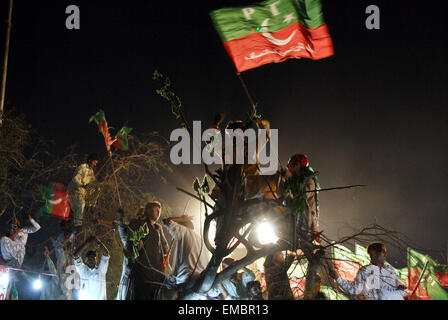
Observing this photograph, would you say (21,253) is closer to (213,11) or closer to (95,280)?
(95,280)

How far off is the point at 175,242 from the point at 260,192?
6.50 ft

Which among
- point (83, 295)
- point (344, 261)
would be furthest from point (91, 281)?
point (344, 261)

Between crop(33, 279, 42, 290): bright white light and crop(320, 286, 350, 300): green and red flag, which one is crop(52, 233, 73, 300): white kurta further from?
crop(320, 286, 350, 300): green and red flag

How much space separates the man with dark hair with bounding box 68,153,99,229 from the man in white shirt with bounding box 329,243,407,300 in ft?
19.1

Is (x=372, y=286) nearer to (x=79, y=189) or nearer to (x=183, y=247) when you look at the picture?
(x=183, y=247)

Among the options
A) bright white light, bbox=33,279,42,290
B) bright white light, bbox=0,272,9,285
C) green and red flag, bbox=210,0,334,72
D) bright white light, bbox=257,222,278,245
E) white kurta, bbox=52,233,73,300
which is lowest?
bright white light, bbox=33,279,42,290

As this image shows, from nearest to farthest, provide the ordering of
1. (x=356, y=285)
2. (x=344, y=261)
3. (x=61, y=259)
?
(x=344, y=261) → (x=356, y=285) → (x=61, y=259)

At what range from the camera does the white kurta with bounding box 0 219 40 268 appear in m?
9.06

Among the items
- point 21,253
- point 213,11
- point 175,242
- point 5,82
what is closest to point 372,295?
point 175,242

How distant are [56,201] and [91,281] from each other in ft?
6.88

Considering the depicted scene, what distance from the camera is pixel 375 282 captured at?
6.55 meters

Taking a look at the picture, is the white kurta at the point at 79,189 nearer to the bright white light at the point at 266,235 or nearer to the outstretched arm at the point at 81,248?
the outstretched arm at the point at 81,248

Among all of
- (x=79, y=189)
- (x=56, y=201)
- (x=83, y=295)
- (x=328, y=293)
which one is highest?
(x=79, y=189)

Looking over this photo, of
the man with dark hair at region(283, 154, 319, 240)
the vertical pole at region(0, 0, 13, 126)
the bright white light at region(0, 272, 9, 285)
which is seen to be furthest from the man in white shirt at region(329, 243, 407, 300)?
the vertical pole at region(0, 0, 13, 126)
